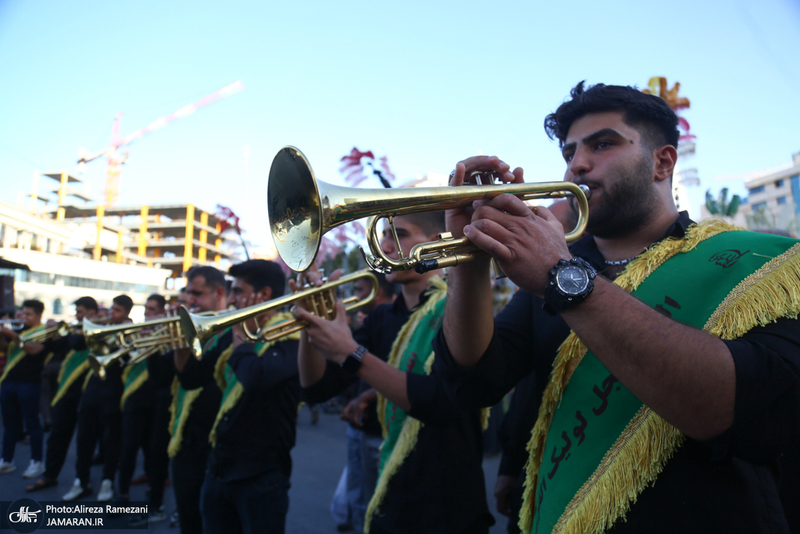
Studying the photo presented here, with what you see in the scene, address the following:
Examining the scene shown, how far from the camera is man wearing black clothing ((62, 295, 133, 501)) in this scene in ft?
18.5

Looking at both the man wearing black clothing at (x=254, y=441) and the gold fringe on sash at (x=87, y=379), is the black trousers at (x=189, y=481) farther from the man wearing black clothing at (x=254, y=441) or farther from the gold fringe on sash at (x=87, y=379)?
the gold fringe on sash at (x=87, y=379)

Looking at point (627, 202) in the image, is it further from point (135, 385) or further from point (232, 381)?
point (135, 385)

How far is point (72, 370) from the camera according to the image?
21.3 ft

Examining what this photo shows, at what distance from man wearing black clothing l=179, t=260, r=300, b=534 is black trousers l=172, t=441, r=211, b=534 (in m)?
0.57

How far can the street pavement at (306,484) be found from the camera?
A: 16.0ft

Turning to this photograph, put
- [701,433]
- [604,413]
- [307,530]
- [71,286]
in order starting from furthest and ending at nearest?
[71,286], [307,530], [604,413], [701,433]

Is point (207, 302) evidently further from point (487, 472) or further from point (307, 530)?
point (487, 472)

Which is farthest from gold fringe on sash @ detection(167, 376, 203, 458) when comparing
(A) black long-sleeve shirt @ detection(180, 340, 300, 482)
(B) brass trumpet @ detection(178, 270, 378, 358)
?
(B) brass trumpet @ detection(178, 270, 378, 358)

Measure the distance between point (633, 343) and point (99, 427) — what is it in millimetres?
Result: 6596

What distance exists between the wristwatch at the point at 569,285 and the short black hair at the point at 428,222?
169cm

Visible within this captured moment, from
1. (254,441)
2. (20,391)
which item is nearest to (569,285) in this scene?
(254,441)

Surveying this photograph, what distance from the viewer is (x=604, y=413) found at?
4.38 ft

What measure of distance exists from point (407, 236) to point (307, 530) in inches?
137

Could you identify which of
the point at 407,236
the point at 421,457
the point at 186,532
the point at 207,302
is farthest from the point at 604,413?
the point at 207,302
